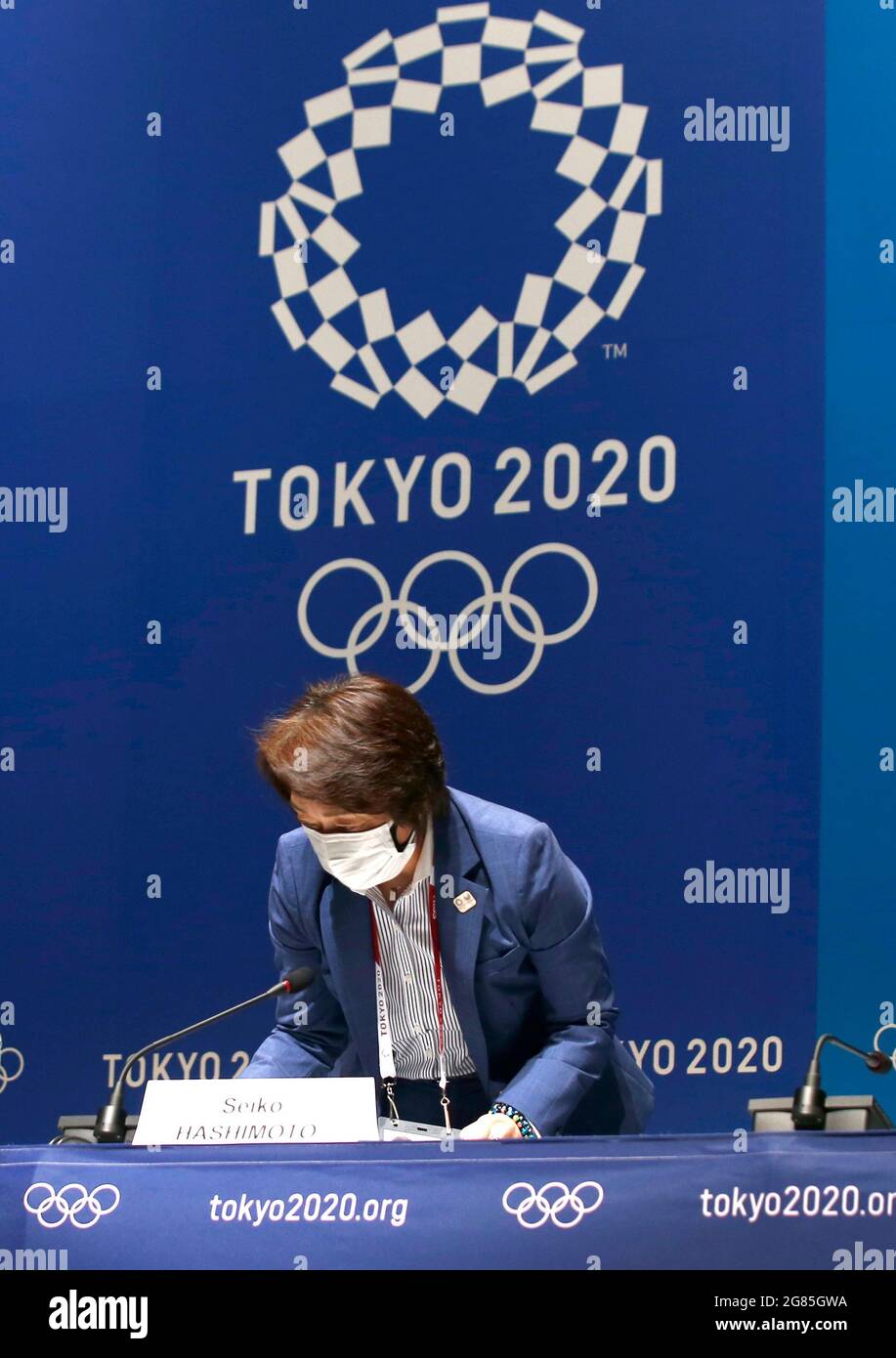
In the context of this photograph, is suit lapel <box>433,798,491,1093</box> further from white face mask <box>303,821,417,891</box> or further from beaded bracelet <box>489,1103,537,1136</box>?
beaded bracelet <box>489,1103,537,1136</box>

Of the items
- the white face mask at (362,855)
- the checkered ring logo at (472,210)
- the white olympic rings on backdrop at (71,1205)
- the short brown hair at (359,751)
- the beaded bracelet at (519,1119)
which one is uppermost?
the checkered ring logo at (472,210)

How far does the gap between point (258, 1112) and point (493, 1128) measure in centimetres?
37

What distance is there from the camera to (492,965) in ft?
8.10

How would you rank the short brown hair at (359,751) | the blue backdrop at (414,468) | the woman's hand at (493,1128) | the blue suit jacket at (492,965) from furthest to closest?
the blue backdrop at (414,468) → the blue suit jacket at (492,965) → the short brown hair at (359,751) → the woman's hand at (493,1128)

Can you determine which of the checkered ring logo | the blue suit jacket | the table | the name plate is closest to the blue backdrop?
the checkered ring logo

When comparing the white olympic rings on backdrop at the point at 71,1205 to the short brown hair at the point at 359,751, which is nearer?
the white olympic rings on backdrop at the point at 71,1205

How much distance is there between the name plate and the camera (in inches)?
78.3

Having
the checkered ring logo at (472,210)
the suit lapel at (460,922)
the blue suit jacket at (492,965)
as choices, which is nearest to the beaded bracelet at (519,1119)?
the blue suit jacket at (492,965)

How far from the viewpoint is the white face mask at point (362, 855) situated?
237 centimetres

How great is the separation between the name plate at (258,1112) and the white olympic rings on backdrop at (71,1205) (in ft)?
0.61

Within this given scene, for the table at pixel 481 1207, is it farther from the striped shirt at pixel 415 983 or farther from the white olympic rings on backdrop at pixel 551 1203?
the striped shirt at pixel 415 983

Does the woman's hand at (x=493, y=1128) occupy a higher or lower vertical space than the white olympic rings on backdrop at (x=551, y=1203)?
lower

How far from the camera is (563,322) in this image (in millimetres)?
3666

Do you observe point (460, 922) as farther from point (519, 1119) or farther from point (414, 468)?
point (414, 468)
